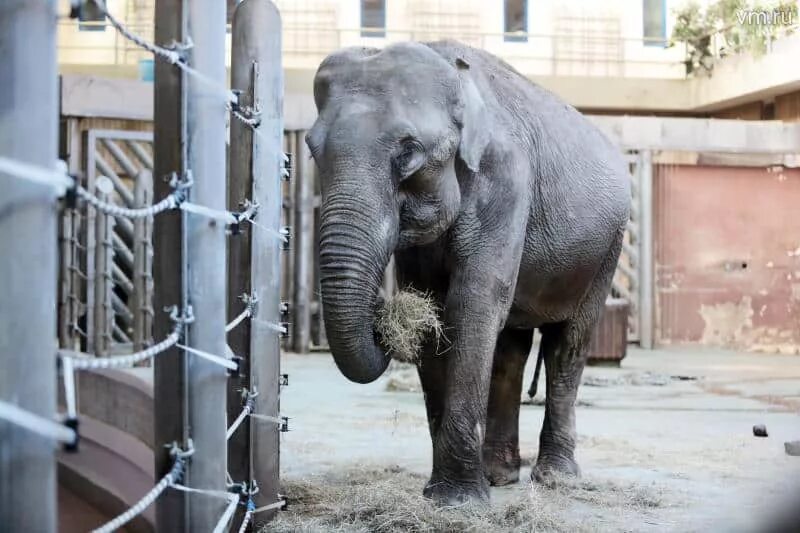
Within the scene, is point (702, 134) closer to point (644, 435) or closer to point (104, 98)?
point (104, 98)

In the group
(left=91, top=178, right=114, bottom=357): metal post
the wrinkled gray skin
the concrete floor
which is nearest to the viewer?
the wrinkled gray skin

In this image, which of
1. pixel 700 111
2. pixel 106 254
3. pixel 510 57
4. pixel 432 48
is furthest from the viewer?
pixel 510 57

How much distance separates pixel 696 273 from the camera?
1605 cm

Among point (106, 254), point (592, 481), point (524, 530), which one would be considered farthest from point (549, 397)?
point (106, 254)

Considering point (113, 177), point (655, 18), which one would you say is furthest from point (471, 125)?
point (655, 18)

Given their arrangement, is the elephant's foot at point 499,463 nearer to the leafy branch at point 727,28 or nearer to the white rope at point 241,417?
the white rope at point 241,417

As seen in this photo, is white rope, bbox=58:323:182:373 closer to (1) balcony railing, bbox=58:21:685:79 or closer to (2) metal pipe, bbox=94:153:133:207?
(2) metal pipe, bbox=94:153:133:207

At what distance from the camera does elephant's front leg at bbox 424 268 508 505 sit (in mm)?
4492

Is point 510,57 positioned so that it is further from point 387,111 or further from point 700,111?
point 387,111

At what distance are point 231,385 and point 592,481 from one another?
1.98 m

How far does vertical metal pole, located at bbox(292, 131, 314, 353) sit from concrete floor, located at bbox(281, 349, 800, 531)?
1.78m

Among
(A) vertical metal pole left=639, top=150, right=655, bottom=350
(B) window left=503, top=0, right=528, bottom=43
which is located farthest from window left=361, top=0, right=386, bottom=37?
(A) vertical metal pole left=639, top=150, right=655, bottom=350

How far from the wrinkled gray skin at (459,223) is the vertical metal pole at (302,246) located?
8.26 meters

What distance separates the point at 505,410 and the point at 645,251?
10081 mm
